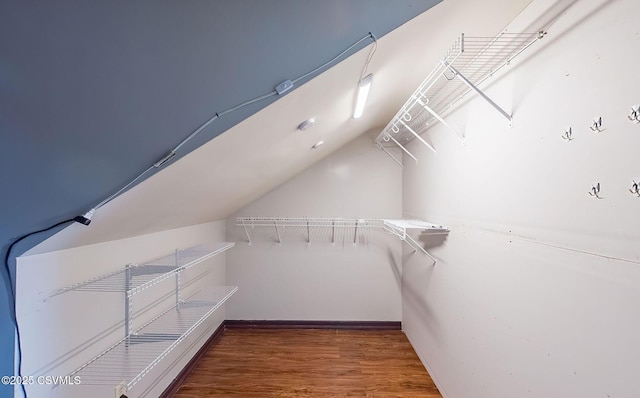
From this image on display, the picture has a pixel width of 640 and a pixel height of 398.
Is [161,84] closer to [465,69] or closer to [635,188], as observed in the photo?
[635,188]

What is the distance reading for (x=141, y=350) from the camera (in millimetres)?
1519

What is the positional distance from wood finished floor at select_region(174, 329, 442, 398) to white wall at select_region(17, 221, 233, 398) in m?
0.59

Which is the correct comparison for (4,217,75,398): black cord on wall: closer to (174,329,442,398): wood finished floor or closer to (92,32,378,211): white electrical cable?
(92,32,378,211): white electrical cable

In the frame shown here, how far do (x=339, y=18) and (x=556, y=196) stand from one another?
0.99 meters

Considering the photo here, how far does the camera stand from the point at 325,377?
2.40 m

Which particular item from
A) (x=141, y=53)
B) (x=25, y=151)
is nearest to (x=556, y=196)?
(x=141, y=53)

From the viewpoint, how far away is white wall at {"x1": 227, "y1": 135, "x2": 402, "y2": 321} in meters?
3.34

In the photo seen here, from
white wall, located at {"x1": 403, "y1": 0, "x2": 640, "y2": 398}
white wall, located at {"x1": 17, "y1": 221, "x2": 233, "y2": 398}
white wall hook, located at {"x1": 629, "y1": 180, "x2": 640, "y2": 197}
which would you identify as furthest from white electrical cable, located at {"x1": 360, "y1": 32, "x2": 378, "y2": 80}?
white wall, located at {"x1": 17, "y1": 221, "x2": 233, "y2": 398}

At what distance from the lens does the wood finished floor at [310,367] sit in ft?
7.35

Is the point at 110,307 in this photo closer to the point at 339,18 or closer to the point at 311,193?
the point at 339,18

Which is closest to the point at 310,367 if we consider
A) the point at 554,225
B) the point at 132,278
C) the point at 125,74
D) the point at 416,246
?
the point at 416,246

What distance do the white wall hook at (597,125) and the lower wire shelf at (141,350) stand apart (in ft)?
6.08

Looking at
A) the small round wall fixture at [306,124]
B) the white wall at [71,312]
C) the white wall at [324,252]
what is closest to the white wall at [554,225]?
the small round wall fixture at [306,124]

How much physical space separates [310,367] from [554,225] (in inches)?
86.2
